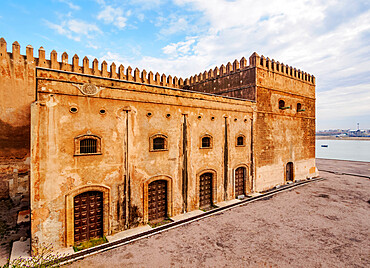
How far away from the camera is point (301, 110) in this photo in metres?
18.6

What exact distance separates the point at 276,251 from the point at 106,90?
9.92 meters

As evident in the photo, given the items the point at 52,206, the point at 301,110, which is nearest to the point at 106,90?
the point at 52,206

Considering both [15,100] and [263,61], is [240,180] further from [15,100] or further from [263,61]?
[15,100]

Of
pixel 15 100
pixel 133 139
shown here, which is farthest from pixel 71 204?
pixel 15 100

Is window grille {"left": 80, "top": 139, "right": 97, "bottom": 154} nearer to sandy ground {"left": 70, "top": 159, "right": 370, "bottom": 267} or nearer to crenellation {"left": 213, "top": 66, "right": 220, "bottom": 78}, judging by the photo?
sandy ground {"left": 70, "top": 159, "right": 370, "bottom": 267}

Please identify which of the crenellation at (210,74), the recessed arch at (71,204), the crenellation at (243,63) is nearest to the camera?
the recessed arch at (71,204)

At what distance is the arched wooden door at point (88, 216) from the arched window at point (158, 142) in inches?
130

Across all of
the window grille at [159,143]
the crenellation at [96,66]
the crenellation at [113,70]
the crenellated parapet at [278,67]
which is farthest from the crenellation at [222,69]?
the crenellation at [96,66]

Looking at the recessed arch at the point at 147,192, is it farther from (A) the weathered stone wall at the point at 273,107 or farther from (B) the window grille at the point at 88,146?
(A) the weathered stone wall at the point at 273,107

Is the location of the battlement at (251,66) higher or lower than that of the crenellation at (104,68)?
higher

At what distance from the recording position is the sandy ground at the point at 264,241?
7332 millimetres

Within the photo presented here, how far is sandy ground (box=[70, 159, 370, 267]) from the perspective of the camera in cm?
733

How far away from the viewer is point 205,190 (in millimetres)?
12758

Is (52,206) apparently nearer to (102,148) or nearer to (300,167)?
(102,148)
